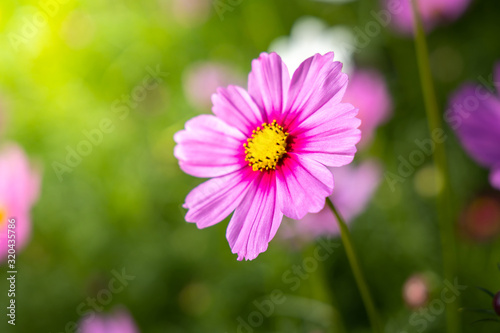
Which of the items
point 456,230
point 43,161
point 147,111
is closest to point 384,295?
point 456,230

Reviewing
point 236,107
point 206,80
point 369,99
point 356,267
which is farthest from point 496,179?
point 206,80

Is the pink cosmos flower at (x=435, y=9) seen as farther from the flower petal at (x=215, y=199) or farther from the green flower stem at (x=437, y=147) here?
the flower petal at (x=215, y=199)

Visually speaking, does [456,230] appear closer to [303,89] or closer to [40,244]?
[303,89]

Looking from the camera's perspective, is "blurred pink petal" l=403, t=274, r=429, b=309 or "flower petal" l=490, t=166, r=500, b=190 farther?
"blurred pink petal" l=403, t=274, r=429, b=309

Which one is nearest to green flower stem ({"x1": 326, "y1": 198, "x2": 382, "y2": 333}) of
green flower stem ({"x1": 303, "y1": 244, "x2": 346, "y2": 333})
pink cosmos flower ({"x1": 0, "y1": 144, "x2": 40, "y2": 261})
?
green flower stem ({"x1": 303, "y1": 244, "x2": 346, "y2": 333})

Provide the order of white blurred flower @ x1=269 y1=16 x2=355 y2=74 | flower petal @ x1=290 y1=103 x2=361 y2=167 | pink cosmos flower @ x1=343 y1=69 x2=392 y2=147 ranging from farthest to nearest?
1. white blurred flower @ x1=269 y1=16 x2=355 y2=74
2. pink cosmos flower @ x1=343 y1=69 x2=392 y2=147
3. flower petal @ x1=290 y1=103 x2=361 y2=167

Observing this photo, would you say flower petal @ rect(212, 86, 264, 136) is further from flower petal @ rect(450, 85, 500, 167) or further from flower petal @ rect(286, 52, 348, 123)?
flower petal @ rect(450, 85, 500, 167)

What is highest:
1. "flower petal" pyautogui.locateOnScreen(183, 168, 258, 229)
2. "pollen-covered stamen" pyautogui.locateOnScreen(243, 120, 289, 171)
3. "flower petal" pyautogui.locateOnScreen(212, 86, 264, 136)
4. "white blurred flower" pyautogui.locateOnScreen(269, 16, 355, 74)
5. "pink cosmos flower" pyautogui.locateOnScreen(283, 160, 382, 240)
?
"white blurred flower" pyautogui.locateOnScreen(269, 16, 355, 74)

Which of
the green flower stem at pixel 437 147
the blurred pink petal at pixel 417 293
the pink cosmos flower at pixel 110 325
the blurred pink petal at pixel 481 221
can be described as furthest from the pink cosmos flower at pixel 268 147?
the blurred pink petal at pixel 481 221
